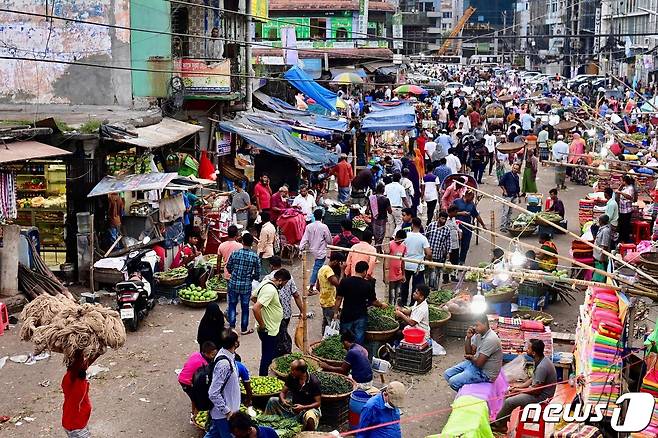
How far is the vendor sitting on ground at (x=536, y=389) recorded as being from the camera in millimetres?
9508

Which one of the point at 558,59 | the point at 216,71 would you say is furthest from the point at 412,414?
the point at 558,59

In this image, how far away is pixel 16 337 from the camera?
12711 mm

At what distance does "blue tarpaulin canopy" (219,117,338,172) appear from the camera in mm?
20547

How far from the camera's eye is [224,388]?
27.7 feet

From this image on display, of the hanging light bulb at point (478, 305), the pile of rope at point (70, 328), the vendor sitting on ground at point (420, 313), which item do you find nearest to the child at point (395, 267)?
the hanging light bulb at point (478, 305)

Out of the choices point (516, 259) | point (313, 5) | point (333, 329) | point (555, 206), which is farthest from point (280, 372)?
point (313, 5)

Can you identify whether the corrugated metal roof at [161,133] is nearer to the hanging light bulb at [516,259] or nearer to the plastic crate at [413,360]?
the plastic crate at [413,360]

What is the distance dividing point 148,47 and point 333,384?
11669mm

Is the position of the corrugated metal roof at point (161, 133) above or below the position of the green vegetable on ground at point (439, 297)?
above

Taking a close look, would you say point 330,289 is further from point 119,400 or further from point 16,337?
point 16,337

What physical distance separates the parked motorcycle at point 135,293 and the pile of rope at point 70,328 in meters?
3.55

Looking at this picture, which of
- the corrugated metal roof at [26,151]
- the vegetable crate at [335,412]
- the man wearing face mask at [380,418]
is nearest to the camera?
the man wearing face mask at [380,418]

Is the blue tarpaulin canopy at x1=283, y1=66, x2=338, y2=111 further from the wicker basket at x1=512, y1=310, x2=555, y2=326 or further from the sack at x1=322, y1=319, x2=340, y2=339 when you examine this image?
the sack at x1=322, y1=319, x2=340, y2=339

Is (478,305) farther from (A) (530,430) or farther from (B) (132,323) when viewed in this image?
(B) (132,323)
